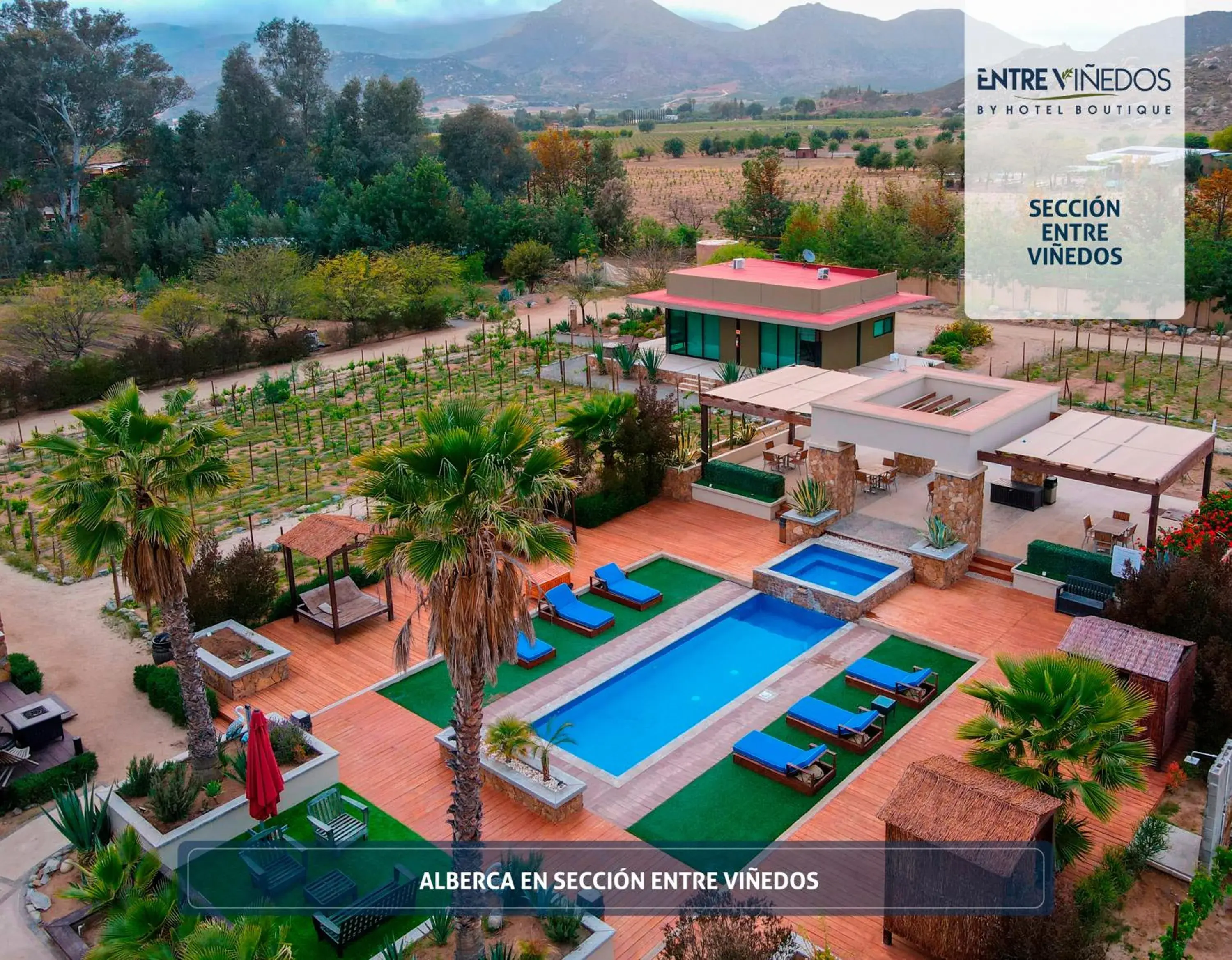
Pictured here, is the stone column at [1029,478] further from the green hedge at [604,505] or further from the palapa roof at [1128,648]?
the green hedge at [604,505]

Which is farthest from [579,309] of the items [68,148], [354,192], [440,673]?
[68,148]

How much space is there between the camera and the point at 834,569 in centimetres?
2016

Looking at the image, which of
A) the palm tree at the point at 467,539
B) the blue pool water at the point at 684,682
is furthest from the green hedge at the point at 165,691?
the palm tree at the point at 467,539

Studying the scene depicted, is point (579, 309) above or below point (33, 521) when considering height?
above

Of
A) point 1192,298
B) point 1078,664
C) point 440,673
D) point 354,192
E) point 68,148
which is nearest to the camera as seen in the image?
point 1078,664

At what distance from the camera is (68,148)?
71000 mm

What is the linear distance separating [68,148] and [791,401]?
6731cm

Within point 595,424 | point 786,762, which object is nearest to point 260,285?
point 595,424

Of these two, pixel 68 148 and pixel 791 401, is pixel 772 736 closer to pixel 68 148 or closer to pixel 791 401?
pixel 791 401

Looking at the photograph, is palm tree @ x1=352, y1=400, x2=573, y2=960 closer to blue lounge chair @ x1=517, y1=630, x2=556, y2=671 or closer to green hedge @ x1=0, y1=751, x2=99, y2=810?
green hedge @ x1=0, y1=751, x2=99, y2=810

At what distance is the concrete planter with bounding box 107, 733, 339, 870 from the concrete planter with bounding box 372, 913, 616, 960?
3106 millimetres

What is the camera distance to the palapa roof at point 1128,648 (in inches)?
539

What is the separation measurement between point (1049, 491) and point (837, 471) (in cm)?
499

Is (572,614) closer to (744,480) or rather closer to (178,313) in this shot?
(744,480)
